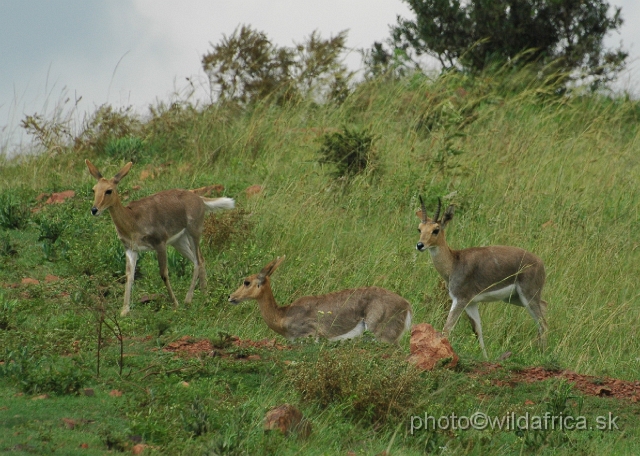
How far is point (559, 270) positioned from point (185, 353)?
618 centimetres

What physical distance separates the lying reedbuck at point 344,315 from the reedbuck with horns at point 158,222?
77.7 inches

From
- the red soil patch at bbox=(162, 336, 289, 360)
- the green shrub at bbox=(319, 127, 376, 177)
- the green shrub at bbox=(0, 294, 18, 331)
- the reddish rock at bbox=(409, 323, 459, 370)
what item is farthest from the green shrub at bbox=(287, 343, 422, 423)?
the green shrub at bbox=(319, 127, 376, 177)

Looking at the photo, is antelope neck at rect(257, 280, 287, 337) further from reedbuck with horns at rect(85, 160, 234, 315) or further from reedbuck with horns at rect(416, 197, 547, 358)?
reedbuck with horns at rect(416, 197, 547, 358)

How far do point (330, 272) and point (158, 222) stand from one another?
7.14 ft

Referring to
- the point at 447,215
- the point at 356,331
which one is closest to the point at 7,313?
the point at 356,331

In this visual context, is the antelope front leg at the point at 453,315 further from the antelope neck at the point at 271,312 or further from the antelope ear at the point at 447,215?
the antelope neck at the point at 271,312

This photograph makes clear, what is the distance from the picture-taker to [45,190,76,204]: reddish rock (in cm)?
1519

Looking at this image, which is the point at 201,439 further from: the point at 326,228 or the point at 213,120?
the point at 213,120

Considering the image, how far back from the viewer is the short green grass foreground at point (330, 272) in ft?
24.4

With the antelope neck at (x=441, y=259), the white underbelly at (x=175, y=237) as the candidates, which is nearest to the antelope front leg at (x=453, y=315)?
the antelope neck at (x=441, y=259)

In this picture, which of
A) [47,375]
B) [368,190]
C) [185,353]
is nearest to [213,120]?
[368,190]

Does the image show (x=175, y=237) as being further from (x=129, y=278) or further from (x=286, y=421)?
(x=286, y=421)

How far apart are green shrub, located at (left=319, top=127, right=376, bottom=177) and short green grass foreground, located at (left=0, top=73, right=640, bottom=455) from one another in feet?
0.17

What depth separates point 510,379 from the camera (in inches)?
348
